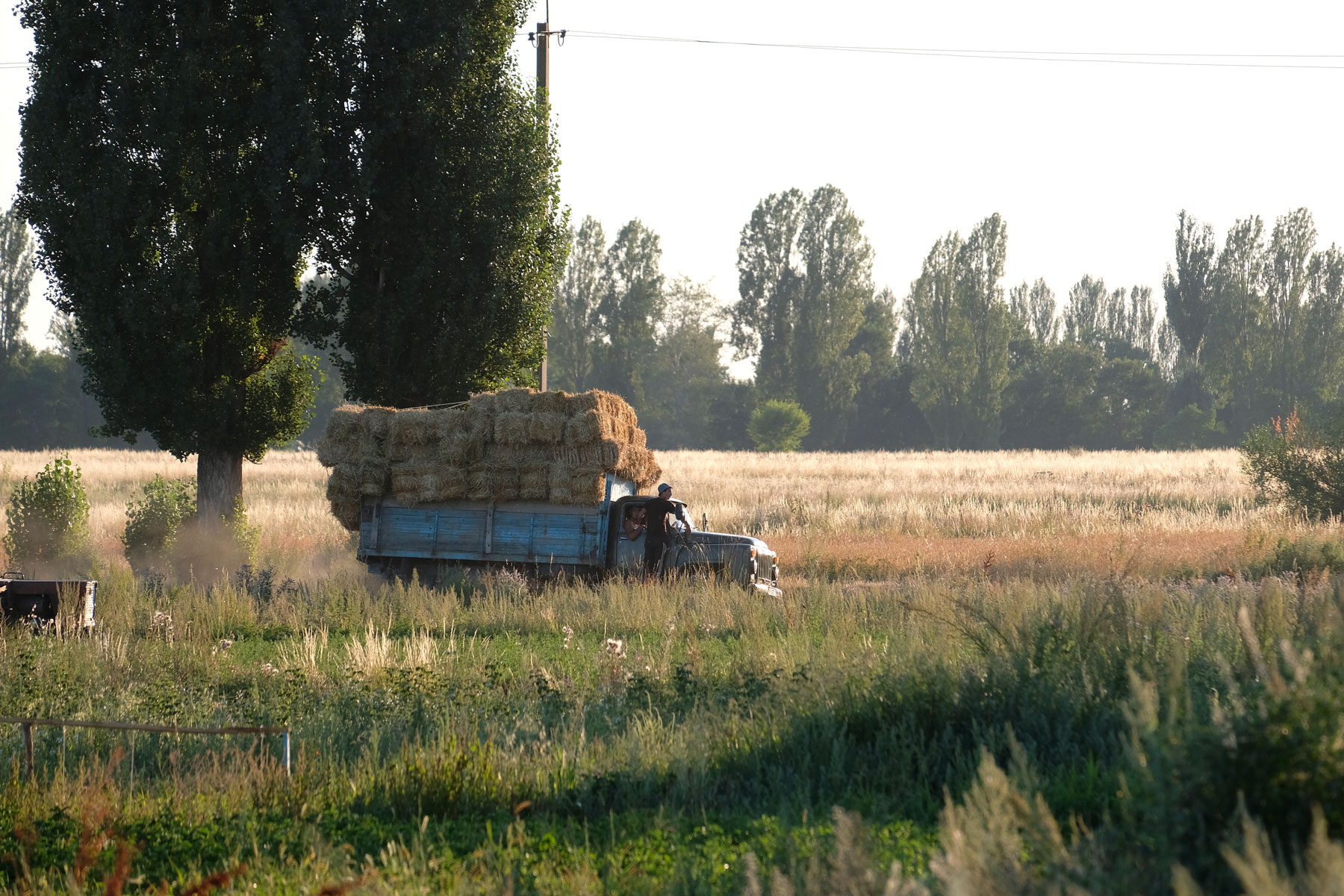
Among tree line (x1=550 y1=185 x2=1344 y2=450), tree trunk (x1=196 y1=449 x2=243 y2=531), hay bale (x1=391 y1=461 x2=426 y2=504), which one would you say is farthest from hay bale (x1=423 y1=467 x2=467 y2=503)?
tree line (x1=550 y1=185 x2=1344 y2=450)

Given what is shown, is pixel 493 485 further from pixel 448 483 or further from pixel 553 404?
pixel 553 404

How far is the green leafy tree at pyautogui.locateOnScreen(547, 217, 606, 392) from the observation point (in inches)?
3127

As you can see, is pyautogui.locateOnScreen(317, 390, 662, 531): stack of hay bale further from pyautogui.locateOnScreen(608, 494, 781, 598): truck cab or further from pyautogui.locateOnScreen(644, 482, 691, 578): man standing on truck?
pyautogui.locateOnScreen(644, 482, 691, 578): man standing on truck

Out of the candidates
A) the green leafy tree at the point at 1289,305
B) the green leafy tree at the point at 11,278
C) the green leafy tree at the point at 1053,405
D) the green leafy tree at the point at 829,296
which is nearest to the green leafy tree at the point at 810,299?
the green leafy tree at the point at 829,296

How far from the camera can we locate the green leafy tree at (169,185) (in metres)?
18.3

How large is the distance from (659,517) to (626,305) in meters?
65.4

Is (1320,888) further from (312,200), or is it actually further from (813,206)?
(813,206)

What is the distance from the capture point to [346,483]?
17.2 metres

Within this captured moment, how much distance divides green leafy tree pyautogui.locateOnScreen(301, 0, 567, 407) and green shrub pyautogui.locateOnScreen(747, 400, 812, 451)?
5361 cm

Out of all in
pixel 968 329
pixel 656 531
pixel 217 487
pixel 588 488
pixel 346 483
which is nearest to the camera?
pixel 656 531

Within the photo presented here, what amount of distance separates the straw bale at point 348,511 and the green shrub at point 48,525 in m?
7.08

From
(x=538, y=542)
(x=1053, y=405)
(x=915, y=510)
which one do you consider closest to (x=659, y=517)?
(x=538, y=542)

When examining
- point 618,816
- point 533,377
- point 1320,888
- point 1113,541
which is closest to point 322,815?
point 618,816

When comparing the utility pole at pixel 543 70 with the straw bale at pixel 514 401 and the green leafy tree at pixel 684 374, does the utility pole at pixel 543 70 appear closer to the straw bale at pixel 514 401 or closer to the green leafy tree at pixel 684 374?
the straw bale at pixel 514 401
